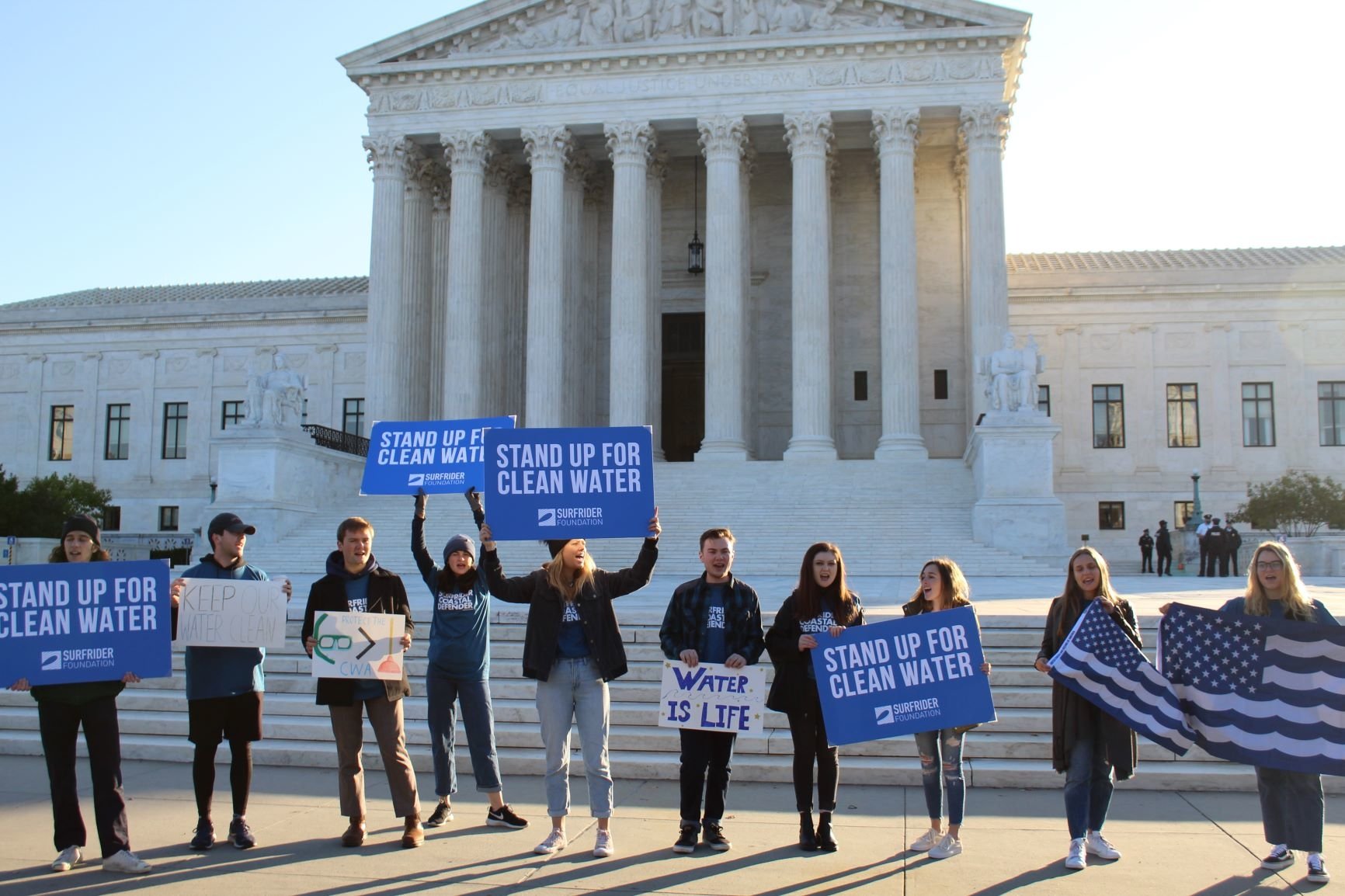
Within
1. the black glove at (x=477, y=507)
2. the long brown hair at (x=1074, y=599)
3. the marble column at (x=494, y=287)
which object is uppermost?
the marble column at (x=494, y=287)

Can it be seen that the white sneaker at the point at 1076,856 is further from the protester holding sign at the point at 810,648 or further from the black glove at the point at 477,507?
the black glove at the point at 477,507

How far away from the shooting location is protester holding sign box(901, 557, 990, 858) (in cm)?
859

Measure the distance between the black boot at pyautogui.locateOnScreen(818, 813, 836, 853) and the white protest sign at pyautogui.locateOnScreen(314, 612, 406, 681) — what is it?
3.25 meters

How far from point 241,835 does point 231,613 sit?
1.58m

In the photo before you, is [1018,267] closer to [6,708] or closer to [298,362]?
[298,362]

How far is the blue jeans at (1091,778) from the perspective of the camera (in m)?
8.46

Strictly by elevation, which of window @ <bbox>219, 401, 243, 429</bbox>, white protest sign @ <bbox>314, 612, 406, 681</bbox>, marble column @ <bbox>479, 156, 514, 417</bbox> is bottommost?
white protest sign @ <bbox>314, 612, 406, 681</bbox>

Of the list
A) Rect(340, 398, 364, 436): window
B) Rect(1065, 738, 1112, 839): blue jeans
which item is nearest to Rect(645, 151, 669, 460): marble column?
Rect(340, 398, 364, 436): window

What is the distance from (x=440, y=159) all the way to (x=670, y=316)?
9603 millimetres

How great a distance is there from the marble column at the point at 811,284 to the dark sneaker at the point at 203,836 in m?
28.8

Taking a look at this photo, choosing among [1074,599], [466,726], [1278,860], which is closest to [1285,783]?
[1278,860]

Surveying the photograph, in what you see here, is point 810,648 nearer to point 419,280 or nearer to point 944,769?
point 944,769

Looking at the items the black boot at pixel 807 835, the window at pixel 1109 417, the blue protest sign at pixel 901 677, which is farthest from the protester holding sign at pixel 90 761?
the window at pixel 1109 417

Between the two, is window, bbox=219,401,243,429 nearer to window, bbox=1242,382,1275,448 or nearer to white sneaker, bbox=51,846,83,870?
window, bbox=1242,382,1275,448
